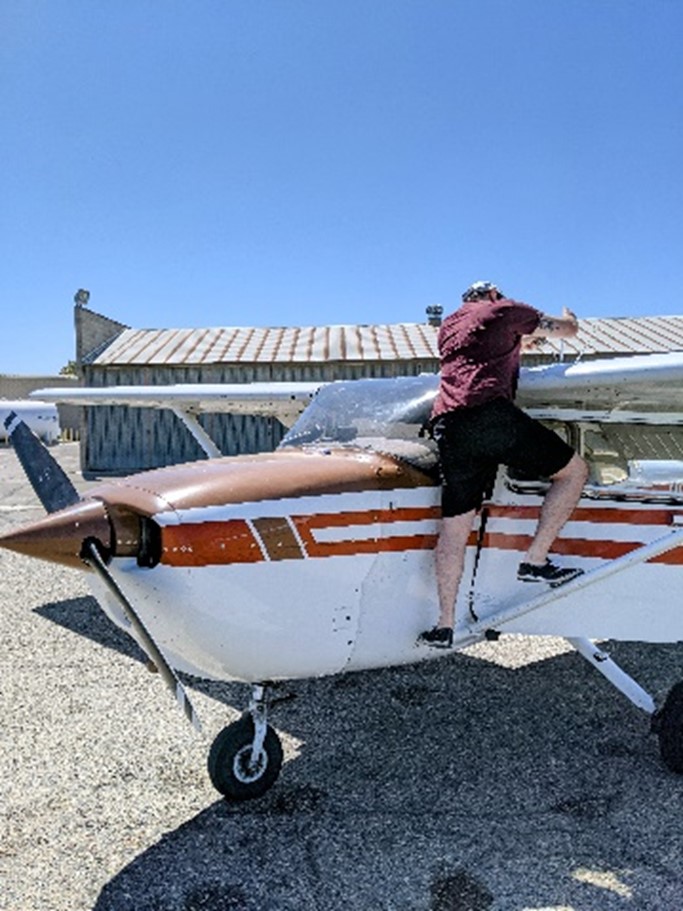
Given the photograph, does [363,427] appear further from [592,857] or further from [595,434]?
[592,857]

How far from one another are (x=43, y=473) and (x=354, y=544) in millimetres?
1494

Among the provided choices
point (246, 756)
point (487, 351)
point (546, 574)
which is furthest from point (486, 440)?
point (246, 756)

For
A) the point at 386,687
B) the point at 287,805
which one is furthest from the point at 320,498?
the point at 386,687

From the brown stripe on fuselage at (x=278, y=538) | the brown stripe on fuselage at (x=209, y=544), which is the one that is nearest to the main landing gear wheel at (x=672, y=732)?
the brown stripe on fuselage at (x=278, y=538)

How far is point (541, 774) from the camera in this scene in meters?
4.23

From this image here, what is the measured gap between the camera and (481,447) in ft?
12.7

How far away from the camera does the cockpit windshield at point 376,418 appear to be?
4.12m

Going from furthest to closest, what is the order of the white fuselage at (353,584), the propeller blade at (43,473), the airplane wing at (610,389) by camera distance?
the airplane wing at (610,389)
the propeller blade at (43,473)
the white fuselage at (353,584)

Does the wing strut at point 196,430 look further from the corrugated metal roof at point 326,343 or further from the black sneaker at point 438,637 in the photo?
the corrugated metal roof at point 326,343

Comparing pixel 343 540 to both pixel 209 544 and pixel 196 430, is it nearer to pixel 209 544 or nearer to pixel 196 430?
pixel 209 544

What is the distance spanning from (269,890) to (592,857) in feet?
4.59

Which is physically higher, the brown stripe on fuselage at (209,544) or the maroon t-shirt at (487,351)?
the maroon t-shirt at (487,351)

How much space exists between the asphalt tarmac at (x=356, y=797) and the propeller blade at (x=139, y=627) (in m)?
0.73

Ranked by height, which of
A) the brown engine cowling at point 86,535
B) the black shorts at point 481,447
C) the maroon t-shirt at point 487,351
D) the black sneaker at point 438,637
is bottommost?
the black sneaker at point 438,637
